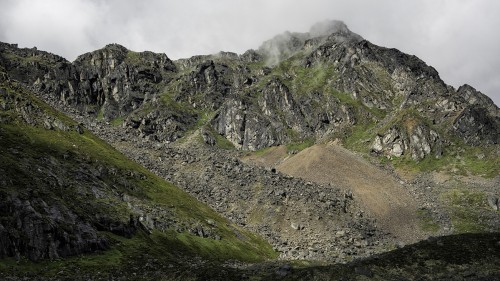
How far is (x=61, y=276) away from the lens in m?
46.2

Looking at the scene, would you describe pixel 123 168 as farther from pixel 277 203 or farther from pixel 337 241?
pixel 337 241

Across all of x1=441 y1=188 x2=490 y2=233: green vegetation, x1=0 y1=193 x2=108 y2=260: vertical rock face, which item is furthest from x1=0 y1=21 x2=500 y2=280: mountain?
x1=441 y1=188 x2=490 y2=233: green vegetation

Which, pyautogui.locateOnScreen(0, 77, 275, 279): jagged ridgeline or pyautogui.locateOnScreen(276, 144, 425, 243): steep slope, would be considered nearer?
pyautogui.locateOnScreen(0, 77, 275, 279): jagged ridgeline

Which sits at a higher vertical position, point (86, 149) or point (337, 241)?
point (86, 149)

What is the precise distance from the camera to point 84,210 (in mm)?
66812

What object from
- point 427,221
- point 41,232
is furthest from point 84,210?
point 427,221

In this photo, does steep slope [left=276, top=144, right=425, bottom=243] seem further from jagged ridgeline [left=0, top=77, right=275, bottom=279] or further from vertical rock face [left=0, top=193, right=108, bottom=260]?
vertical rock face [left=0, top=193, right=108, bottom=260]

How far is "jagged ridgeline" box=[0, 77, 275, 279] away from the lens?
5138 cm

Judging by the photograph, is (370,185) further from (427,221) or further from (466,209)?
(466,209)

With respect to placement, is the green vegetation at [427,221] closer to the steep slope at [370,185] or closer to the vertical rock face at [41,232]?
the steep slope at [370,185]

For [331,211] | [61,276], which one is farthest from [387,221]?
[61,276]

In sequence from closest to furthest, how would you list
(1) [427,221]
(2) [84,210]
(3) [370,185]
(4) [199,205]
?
(2) [84,210], (4) [199,205], (1) [427,221], (3) [370,185]

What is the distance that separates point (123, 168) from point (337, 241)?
6239 centimetres

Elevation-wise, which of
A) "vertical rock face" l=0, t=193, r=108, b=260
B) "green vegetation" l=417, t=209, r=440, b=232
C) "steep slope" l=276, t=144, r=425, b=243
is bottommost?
"vertical rock face" l=0, t=193, r=108, b=260
